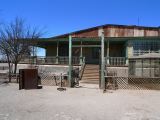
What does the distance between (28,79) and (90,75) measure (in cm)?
817

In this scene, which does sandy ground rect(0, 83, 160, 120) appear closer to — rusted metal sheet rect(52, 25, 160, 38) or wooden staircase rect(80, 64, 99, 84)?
wooden staircase rect(80, 64, 99, 84)

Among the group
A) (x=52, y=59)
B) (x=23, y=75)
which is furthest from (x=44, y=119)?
(x=52, y=59)

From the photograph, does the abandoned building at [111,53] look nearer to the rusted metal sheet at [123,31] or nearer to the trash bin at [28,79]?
the rusted metal sheet at [123,31]

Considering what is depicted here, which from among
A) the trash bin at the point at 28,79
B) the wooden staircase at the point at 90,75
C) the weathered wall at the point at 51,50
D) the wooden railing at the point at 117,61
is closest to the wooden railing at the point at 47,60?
the wooden staircase at the point at 90,75

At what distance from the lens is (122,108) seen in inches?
439

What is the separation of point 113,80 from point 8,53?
11.4m

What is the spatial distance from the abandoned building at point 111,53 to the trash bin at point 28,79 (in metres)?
2.50

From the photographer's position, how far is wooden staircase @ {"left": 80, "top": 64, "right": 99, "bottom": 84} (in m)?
23.3

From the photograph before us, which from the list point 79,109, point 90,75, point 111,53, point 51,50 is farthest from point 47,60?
point 79,109

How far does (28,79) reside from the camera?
18000 mm

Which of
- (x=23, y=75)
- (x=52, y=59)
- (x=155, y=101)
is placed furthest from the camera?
(x=52, y=59)

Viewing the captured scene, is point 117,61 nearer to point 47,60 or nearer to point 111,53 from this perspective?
point 111,53

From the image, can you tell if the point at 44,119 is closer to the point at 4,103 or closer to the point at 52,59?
the point at 4,103

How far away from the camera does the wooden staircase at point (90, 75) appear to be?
23269mm
